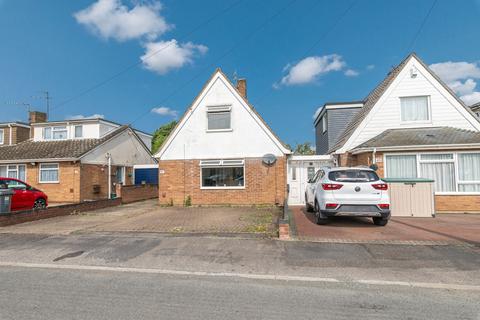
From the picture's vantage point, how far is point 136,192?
19.2 m

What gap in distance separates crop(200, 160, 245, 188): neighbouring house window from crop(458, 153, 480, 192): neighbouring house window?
9.38 m

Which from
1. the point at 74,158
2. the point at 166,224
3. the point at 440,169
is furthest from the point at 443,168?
the point at 74,158

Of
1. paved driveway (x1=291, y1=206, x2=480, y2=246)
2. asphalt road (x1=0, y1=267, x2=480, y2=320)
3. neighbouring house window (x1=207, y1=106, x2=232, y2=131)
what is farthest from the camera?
neighbouring house window (x1=207, y1=106, x2=232, y2=131)

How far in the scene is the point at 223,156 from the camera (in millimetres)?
14578

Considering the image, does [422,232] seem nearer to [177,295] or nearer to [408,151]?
[408,151]

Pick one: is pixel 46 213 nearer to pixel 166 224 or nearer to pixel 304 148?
pixel 166 224

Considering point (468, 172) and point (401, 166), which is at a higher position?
point (401, 166)

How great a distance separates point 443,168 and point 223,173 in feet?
32.3

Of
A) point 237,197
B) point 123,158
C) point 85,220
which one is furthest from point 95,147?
point 237,197

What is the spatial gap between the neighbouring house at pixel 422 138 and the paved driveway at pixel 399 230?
1875 mm

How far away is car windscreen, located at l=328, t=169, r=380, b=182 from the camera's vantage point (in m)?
8.25

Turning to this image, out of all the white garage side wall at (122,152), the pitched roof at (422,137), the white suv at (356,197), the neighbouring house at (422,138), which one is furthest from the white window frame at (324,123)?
the white garage side wall at (122,152)

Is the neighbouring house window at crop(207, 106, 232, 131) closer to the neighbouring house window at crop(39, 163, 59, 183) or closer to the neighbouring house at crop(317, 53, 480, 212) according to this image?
the neighbouring house at crop(317, 53, 480, 212)

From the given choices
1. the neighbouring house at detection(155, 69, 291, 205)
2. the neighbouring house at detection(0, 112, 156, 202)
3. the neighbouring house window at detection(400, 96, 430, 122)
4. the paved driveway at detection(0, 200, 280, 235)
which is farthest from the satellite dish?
the neighbouring house at detection(0, 112, 156, 202)
